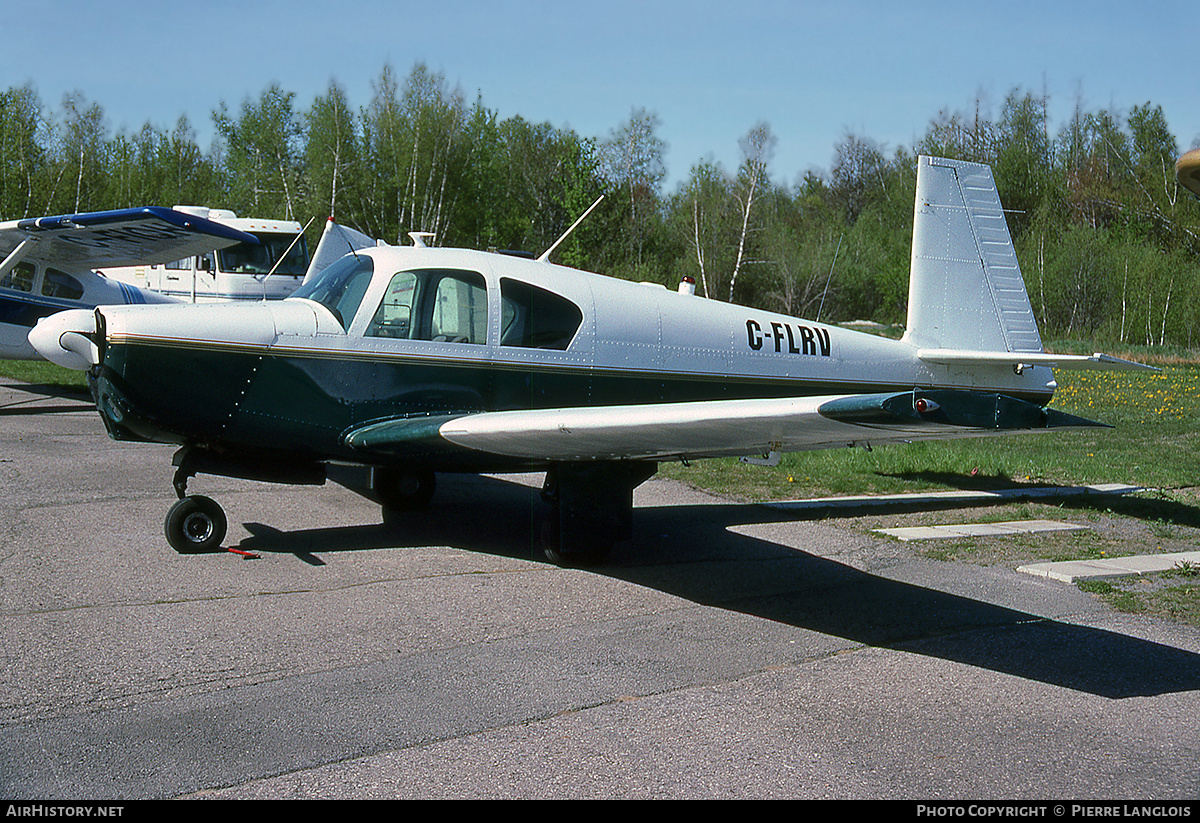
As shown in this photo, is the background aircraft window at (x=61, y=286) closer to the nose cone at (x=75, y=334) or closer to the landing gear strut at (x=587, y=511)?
the nose cone at (x=75, y=334)

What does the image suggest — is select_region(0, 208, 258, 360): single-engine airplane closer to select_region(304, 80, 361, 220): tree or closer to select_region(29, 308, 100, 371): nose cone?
select_region(29, 308, 100, 371): nose cone

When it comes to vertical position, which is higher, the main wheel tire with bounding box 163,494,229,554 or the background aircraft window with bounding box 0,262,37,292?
the background aircraft window with bounding box 0,262,37,292

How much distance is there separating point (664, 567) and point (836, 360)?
2616 millimetres

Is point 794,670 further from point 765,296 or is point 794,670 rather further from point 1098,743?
point 765,296

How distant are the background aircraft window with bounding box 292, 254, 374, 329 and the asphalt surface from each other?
167 centimetres

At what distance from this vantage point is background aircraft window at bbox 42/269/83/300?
48.0ft

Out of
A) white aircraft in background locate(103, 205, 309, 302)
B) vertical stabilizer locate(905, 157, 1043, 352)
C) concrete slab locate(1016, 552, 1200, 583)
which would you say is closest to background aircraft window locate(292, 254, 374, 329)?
vertical stabilizer locate(905, 157, 1043, 352)

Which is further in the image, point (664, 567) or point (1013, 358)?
point (1013, 358)

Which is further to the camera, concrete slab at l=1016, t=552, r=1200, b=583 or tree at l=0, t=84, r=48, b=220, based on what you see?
tree at l=0, t=84, r=48, b=220

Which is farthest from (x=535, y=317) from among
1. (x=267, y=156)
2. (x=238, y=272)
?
(x=267, y=156)

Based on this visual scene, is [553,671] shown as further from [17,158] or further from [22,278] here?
[17,158]

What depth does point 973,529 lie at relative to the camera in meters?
7.70

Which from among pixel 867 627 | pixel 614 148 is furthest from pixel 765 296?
pixel 867 627

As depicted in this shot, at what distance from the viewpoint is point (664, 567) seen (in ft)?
21.0
